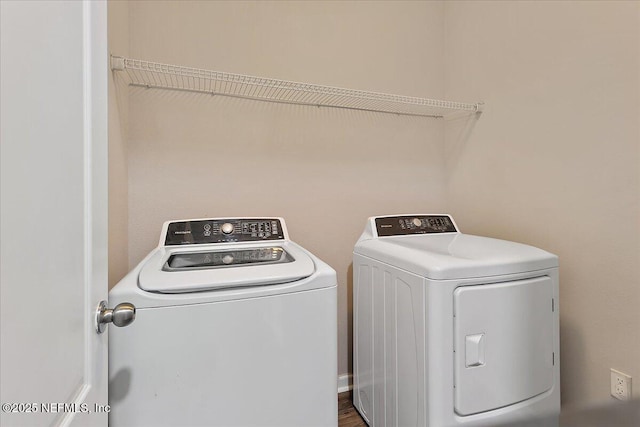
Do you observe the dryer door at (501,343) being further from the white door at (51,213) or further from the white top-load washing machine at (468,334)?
the white door at (51,213)

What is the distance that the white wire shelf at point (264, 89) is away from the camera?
1.36 meters

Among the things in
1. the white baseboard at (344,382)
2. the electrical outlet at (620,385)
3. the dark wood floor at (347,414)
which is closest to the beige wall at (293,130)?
the white baseboard at (344,382)

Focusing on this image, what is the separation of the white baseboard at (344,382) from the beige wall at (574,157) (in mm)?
1107

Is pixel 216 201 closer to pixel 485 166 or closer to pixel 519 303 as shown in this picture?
pixel 519 303

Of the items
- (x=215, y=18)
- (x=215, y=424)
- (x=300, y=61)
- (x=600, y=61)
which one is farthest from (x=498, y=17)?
(x=215, y=424)

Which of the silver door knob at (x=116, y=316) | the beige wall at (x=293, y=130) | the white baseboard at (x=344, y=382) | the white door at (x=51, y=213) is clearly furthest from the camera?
the white baseboard at (x=344, y=382)

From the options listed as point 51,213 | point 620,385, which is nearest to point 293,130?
point 51,213

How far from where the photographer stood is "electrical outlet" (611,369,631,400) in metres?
1.20

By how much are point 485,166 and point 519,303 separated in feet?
3.25

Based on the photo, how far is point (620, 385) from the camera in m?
1.22

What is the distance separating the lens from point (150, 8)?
1.55 meters

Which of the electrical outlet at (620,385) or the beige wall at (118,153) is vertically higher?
the beige wall at (118,153)

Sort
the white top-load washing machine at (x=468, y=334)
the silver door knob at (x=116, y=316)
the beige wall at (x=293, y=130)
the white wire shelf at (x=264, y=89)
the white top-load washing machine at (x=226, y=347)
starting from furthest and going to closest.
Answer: the beige wall at (x=293, y=130), the white wire shelf at (x=264, y=89), the white top-load washing machine at (x=468, y=334), the white top-load washing machine at (x=226, y=347), the silver door knob at (x=116, y=316)

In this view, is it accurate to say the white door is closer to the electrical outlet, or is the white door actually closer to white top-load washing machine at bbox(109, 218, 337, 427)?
white top-load washing machine at bbox(109, 218, 337, 427)
